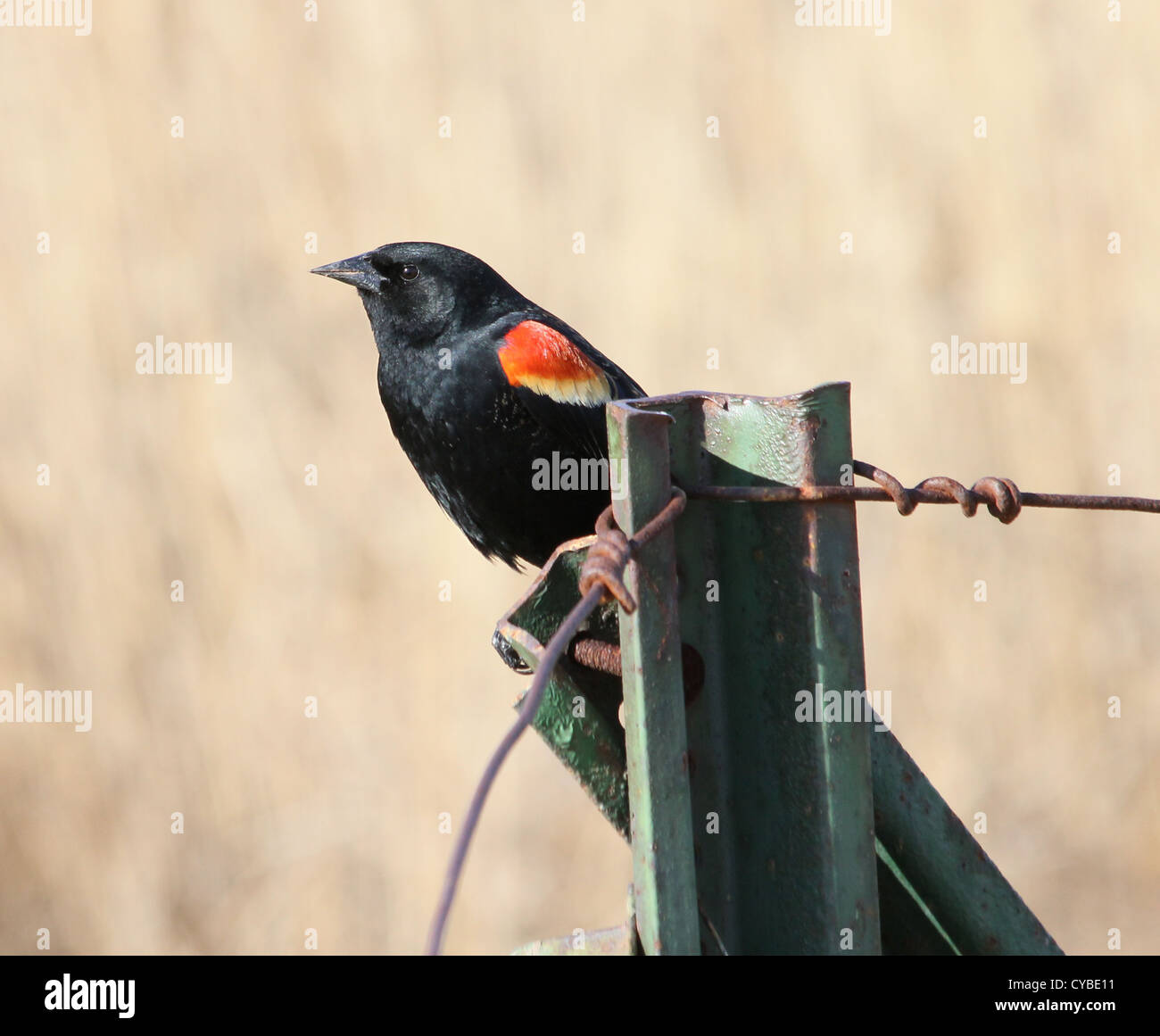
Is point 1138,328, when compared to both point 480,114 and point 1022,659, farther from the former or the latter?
point 480,114

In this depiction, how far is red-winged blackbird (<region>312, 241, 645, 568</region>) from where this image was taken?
2939mm

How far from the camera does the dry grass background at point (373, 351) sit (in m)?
4.88

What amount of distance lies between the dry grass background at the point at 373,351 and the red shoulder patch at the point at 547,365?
2.00 m

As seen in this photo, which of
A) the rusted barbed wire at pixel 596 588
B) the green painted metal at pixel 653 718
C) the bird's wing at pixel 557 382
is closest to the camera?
the rusted barbed wire at pixel 596 588

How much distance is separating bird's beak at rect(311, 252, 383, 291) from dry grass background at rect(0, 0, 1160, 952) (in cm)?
171

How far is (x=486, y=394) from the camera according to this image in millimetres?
2943

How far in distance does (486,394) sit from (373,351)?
213 cm
